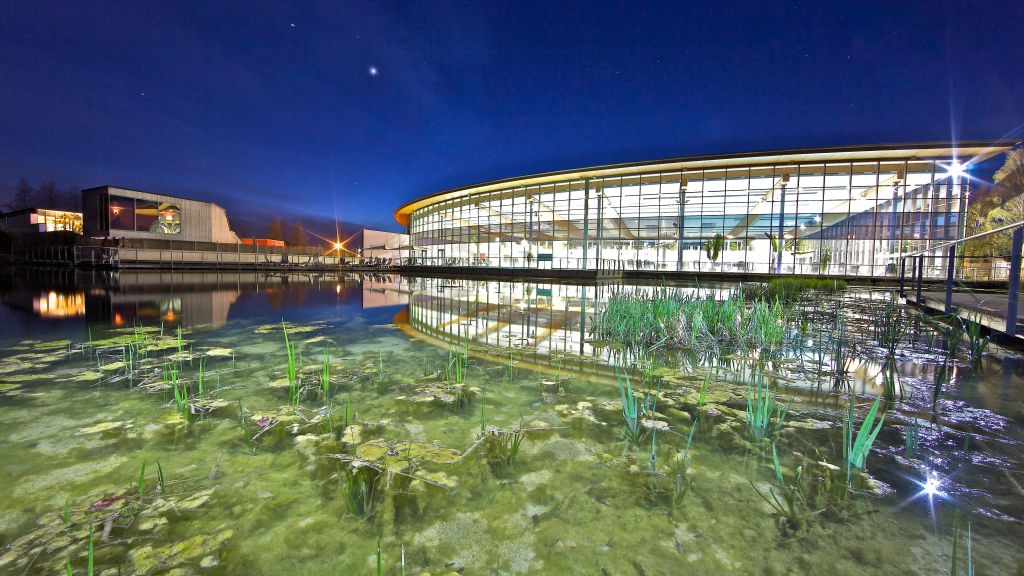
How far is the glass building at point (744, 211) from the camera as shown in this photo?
20.5 metres

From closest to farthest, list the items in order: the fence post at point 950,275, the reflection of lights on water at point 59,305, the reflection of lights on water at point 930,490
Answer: the reflection of lights on water at point 930,490
the fence post at point 950,275
the reflection of lights on water at point 59,305

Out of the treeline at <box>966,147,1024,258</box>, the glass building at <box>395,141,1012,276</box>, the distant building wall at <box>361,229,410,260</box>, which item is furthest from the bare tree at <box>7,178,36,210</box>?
the treeline at <box>966,147,1024,258</box>

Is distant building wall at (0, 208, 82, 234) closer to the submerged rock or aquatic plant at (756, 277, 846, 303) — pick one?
the submerged rock

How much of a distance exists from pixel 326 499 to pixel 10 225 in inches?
2548

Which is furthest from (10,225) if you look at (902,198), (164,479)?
(902,198)

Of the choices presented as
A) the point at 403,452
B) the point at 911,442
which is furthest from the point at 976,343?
the point at 403,452

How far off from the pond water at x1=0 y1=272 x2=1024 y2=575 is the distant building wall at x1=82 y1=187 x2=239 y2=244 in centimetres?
3039

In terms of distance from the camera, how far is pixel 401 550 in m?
1.49

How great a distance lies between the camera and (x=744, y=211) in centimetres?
2411

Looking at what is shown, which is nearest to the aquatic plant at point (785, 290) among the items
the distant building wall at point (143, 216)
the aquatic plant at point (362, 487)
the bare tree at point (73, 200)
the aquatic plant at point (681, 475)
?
the aquatic plant at point (681, 475)

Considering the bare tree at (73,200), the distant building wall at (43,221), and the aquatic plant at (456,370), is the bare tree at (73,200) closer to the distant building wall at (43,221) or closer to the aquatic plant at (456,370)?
the distant building wall at (43,221)

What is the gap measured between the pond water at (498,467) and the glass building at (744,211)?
18500 mm

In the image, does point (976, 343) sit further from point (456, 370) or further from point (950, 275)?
point (456, 370)

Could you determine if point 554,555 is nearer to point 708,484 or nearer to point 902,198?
point 708,484
